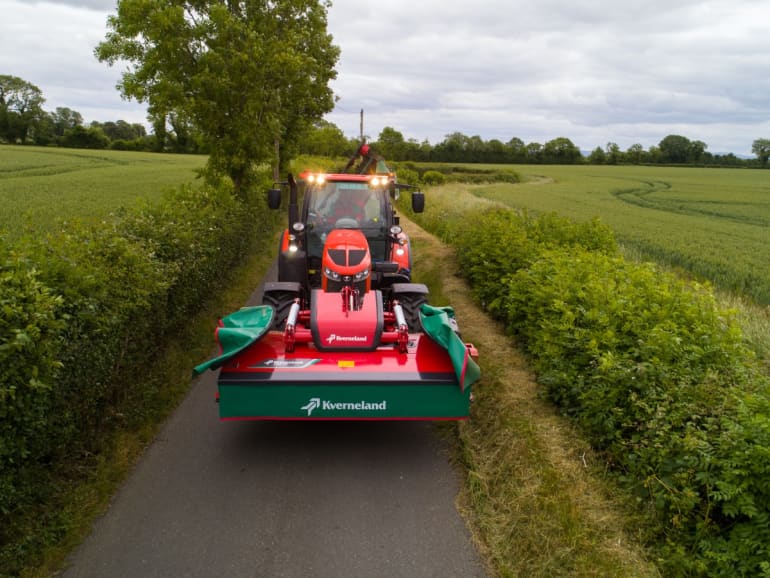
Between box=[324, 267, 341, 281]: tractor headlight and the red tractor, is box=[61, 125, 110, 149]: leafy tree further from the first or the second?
box=[324, 267, 341, 281]: tractor headlight

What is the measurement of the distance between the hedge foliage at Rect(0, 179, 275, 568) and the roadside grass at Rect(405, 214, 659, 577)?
9.70 ft

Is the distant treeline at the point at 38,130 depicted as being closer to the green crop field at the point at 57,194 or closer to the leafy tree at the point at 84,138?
the leafy tree at the point at 84,138

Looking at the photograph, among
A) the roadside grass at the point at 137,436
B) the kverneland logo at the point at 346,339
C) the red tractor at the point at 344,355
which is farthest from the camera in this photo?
the kverneland logo at the point at 346,339

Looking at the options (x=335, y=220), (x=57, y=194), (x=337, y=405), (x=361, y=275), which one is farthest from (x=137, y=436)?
(x=57, y=194)

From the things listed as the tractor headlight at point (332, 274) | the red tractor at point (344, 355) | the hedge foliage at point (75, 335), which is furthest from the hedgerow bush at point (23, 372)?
the tractor headlight at point (332, 274)

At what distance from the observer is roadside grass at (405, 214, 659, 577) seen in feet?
10.7

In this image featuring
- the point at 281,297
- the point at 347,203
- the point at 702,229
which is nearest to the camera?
the point at 281,297

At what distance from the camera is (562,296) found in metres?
5.62

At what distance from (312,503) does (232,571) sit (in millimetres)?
818

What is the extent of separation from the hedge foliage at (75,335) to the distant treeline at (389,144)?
45420 millimetres

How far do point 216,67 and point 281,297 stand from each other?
8.71 m

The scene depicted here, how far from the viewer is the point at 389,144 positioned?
2744 inches

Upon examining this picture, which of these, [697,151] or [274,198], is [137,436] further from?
[697,151]

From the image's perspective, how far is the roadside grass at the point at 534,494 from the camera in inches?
128
